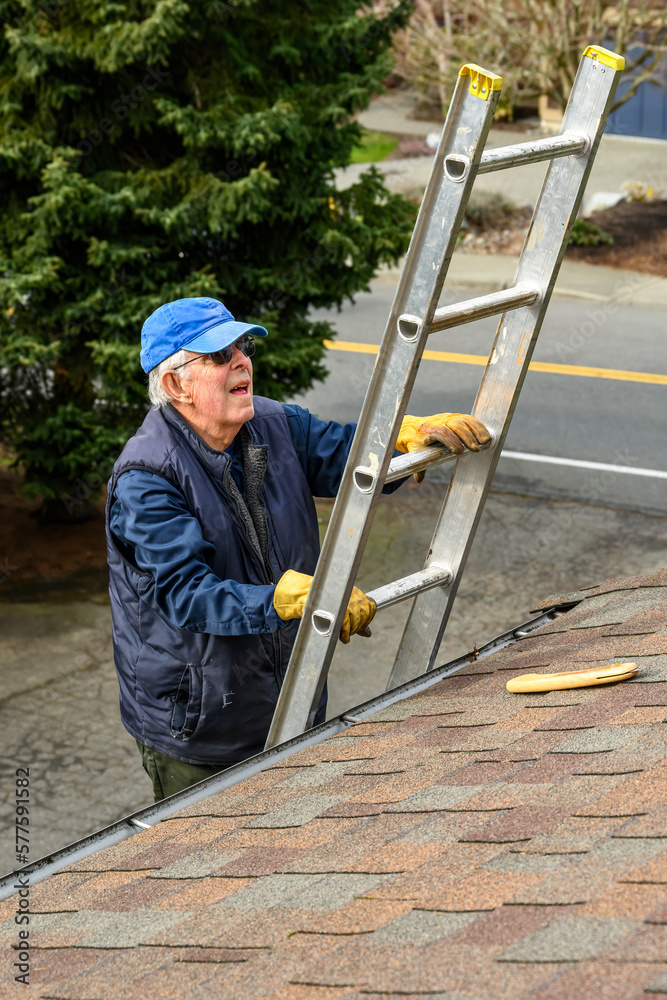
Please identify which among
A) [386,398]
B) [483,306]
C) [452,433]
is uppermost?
[483,306]

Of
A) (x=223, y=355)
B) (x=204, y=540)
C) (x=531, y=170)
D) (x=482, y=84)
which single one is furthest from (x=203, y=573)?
(x=531, y=170)

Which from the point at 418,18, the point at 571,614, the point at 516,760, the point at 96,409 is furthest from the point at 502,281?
the point at 516,760

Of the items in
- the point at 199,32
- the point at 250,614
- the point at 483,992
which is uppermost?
the point at 199,32

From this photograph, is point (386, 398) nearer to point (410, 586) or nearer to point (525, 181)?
point (410, 586)

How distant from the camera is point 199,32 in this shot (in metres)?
6.50

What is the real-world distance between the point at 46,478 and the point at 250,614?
5.09 meters

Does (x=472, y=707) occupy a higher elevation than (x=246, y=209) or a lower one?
lower

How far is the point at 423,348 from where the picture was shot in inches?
87.3

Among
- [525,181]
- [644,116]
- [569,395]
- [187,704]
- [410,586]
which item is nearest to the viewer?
[410,586]

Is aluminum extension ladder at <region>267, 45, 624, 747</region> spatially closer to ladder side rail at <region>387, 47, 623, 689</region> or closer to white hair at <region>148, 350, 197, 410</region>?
ladder side rail at <region>387, 47, 623, 689</region>

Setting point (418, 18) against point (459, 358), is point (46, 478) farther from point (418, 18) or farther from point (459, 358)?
point (418, 18)

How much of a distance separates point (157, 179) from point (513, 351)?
444 centimetres

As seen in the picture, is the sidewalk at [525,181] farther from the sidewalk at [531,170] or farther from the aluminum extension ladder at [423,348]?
the aluminum extension ladder at [423,348]

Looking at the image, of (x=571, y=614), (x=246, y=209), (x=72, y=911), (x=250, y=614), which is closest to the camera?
(x=72, y=911)
